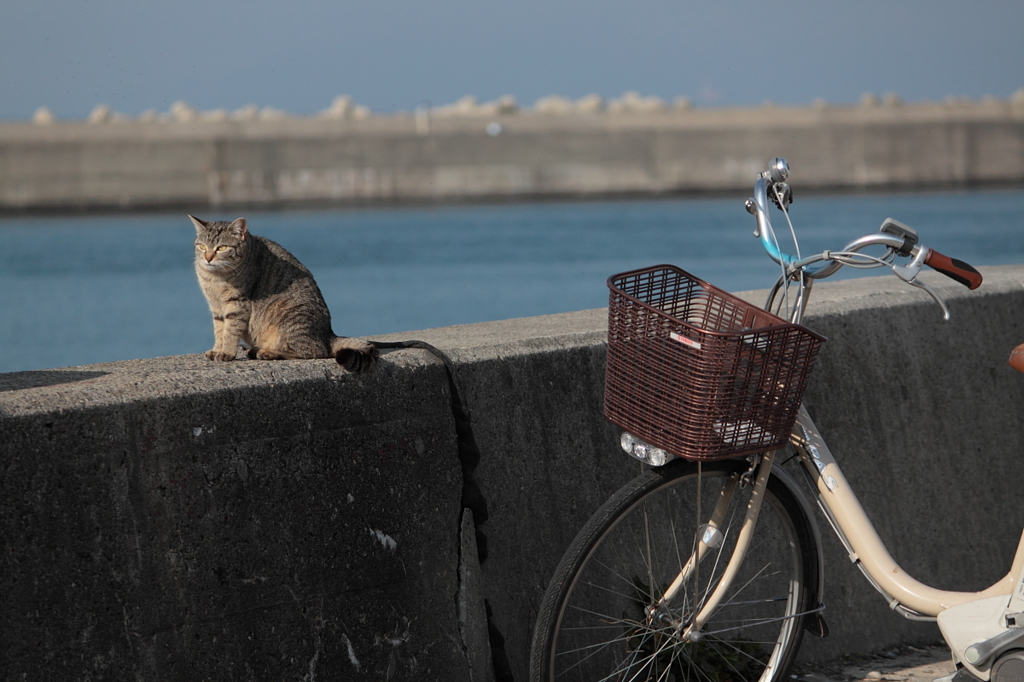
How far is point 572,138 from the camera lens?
2002 inches

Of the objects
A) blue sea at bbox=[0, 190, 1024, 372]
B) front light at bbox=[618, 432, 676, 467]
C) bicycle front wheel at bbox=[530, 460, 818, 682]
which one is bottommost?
blue sea at bbox=[0, 190, 1024, 372]

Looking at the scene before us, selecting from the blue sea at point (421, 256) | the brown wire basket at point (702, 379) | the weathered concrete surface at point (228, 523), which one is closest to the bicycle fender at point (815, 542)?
the brown wire basket at point (702, 379)

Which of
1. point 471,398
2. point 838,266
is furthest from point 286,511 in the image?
point 838,266

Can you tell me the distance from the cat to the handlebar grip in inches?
62.6

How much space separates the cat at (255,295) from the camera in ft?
9.86

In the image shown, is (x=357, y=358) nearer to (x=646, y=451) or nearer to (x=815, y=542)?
(x=646, y=451)

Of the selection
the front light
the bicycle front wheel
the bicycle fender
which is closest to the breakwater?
the bicycle front wheel

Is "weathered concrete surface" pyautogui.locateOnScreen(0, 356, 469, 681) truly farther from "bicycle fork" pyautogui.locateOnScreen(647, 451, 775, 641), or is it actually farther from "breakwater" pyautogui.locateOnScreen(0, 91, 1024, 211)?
"breakwater" pyautogui.locateOnScreen(0, 91, 1024, 211)

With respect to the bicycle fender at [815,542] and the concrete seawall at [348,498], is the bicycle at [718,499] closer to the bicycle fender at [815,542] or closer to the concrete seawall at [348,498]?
the bicycle fender at [815,542]

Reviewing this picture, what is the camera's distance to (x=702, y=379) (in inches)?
87.0

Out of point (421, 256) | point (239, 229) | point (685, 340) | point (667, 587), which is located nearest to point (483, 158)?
point (421, 256)

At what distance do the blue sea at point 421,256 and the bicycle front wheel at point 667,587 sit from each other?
16132 millimetres

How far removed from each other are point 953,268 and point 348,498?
1.57m

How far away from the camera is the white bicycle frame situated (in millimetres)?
2502
